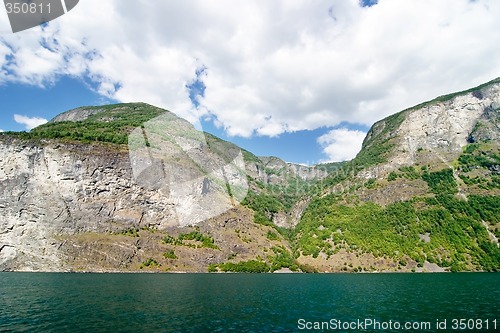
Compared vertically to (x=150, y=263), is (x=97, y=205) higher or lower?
higher

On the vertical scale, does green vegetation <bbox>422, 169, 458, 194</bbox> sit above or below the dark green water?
above

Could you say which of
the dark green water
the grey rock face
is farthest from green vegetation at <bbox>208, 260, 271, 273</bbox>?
the dark green water

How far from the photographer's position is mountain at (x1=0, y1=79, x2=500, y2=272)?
115m

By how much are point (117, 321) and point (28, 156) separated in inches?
4651

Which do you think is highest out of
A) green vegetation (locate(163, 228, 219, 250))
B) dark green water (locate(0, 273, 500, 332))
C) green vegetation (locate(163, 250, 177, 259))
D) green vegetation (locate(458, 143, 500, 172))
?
green vegetation (locate(458, 143, 500, 172))

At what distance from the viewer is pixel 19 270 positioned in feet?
346

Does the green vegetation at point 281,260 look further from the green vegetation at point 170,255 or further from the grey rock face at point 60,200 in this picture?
the grey rock face at point 60,200

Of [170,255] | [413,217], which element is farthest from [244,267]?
[413,217]

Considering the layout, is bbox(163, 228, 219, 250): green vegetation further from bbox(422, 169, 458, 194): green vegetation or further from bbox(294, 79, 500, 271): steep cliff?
bbox(422, 169, 458, 194): green vegetation

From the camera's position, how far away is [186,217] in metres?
142

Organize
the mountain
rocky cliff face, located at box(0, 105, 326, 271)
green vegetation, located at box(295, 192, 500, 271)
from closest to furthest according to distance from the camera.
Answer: rocky cliff face, located at box(0, 105, 326, 271) < the mountain < green vegetation, located at box(295, 192, 500, 271)

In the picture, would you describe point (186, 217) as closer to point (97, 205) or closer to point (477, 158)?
point (97, 205)

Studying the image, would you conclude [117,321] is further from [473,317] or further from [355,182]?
[355,182]

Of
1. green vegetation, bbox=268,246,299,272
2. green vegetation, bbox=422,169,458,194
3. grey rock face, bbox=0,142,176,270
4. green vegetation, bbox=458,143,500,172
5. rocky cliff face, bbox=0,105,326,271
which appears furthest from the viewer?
green vegetation, bbox=458,143,500,172
